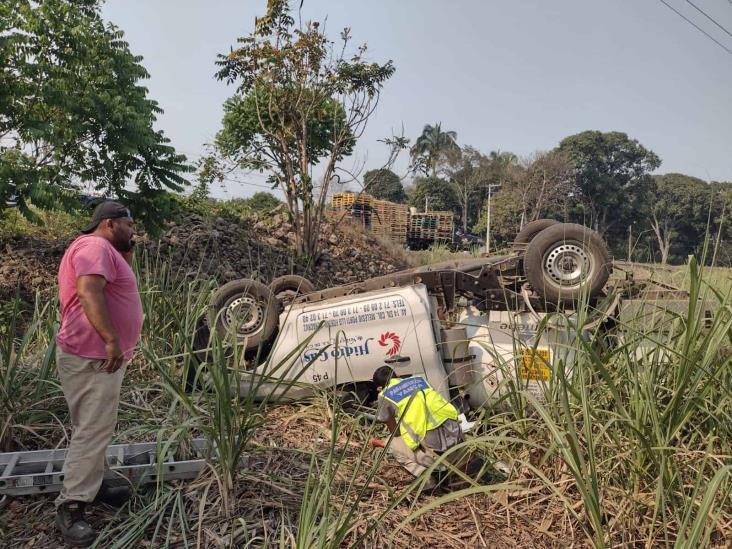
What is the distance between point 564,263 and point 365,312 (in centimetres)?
184

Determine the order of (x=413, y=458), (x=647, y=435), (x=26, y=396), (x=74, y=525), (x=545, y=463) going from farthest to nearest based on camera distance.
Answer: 1. (x=26, y=396)
2. (x=413, y=458)
3. (x=545, y=463)
4. (x=74, y=525)
5. (x=647, y=435)

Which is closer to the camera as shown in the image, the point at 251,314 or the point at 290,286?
the point at 251,314

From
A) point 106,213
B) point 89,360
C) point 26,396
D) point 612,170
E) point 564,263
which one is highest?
point 612,170

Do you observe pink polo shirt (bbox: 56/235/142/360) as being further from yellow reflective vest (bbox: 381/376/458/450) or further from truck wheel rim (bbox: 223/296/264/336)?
truck wheel rim (bbox: 223/296/264/336)

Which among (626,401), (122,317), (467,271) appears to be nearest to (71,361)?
(122,317)

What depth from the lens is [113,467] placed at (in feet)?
9.33

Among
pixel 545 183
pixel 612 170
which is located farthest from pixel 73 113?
pixel 612 170

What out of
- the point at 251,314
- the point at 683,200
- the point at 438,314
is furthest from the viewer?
the point at 683,200

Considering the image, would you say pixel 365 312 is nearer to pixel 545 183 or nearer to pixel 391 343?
pixel 391 343

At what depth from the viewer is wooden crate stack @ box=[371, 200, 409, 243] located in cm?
2313

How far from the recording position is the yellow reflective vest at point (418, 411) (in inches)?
115

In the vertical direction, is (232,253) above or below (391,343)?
above

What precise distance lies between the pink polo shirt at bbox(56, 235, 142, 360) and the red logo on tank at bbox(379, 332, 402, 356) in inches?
82.6

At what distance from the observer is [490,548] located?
8.07 ft
